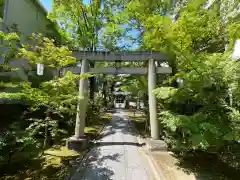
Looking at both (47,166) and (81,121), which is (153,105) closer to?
(81,121)

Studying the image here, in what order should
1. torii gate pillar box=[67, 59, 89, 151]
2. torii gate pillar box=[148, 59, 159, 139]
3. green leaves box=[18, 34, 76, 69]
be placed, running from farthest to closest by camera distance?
1. torii gate pillar box=[148, 59, 159, 139]
2. torii gate pillar box=[67, 59, 89, 151]
3. green leaves box=[18, 34, 76, 69]

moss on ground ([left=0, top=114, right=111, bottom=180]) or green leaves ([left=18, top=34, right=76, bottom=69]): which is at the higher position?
green leaves ([left=18, top=34, right=76, bottom=69])

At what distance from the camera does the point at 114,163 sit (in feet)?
27.6

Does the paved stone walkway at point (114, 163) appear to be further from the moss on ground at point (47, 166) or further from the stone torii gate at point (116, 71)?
the stone torii gate at point (116, 71)

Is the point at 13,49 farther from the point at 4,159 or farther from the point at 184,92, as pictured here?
the point at 184,92

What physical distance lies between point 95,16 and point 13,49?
10056 millimetres

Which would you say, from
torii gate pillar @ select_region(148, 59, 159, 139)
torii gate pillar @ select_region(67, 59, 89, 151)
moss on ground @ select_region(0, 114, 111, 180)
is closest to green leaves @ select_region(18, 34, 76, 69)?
torii gate pillar @ select_region(67, 59, 89, 151)

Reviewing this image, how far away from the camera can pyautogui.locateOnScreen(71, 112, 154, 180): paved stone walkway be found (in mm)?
7234

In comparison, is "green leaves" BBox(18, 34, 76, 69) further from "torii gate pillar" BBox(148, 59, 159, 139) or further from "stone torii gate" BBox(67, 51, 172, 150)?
"torii gate pillar" BBox(148, 59, 159, 139)

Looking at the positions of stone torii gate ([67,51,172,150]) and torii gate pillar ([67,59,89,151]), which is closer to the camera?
torii gate pillar ([67,59,89,151])

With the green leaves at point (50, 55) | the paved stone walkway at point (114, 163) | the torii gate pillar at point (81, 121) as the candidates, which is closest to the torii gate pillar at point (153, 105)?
the paved stone walkway at point (114, 163)

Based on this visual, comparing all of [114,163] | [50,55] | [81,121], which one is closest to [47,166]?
[114,163]

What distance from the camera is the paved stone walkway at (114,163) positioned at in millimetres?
7234

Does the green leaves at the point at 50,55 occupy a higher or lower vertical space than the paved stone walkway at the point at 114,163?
higher
